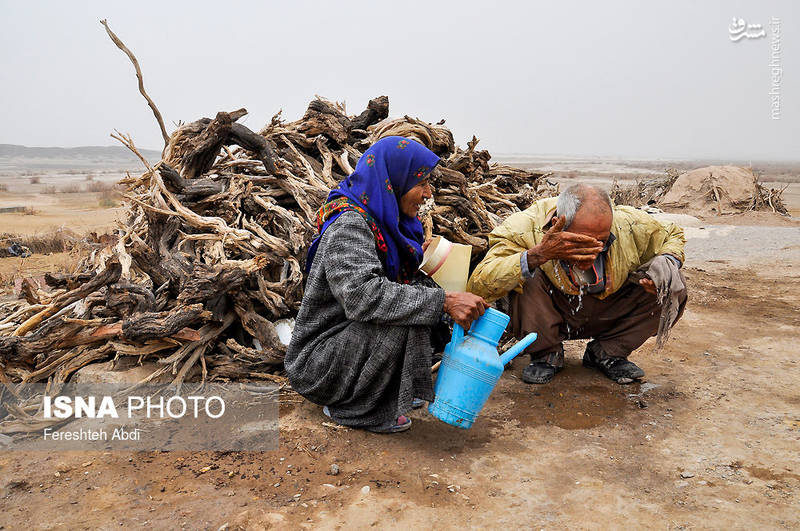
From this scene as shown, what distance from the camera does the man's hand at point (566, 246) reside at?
8.56 ft

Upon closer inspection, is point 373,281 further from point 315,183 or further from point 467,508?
point 315,183

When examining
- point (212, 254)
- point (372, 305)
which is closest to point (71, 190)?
point (212, 254)

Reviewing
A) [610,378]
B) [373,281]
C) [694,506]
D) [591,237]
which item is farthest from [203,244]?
[694,506]

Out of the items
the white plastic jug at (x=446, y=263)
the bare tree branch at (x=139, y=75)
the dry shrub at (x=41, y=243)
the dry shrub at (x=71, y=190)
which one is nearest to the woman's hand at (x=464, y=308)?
the white plastic jug at (x=446, y=263)

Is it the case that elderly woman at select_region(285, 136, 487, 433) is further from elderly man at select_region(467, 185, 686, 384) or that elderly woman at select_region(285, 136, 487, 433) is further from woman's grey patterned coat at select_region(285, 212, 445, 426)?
elderly man at select_region(467, 185, 686, 384)

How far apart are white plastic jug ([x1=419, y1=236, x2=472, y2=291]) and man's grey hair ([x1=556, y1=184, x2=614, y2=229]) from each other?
1.56 feet

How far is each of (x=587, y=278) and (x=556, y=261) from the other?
18 centimetres

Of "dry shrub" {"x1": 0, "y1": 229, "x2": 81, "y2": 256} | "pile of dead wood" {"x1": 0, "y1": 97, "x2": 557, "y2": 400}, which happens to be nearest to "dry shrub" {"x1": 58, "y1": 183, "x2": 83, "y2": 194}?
"dry shrub" {"x1": 0, "y1": 229, "x2": 81, "y2": 256}

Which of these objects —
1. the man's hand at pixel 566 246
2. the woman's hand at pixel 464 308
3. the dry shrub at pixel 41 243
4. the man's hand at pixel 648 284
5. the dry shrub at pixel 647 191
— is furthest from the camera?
the dry shrub at pixel 647 191

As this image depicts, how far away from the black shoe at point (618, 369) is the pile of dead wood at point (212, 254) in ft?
4.02

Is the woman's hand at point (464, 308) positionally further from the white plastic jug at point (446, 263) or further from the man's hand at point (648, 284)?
the man's hand at point (648, 284)

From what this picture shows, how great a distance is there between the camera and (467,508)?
6.56 feet

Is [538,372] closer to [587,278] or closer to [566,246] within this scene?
[587,278]

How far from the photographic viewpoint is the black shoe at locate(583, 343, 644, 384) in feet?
10.5
